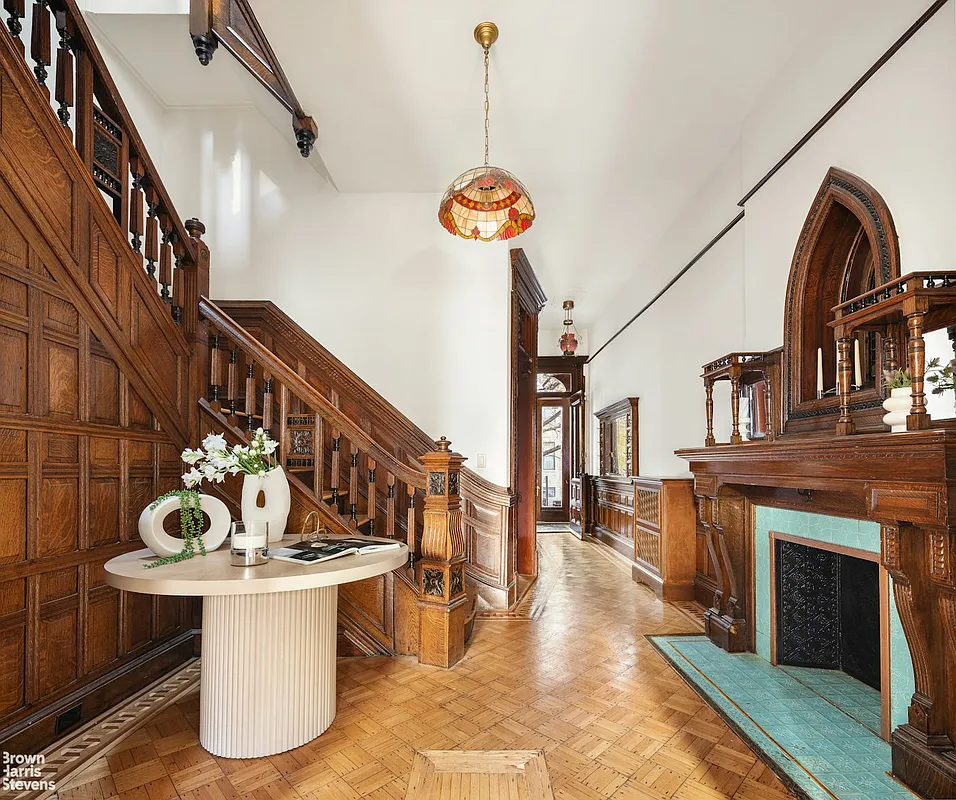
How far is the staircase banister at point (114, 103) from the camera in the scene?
252 cm

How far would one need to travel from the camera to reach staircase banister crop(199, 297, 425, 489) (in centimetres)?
327

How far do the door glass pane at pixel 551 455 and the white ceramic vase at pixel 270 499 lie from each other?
8.35 m

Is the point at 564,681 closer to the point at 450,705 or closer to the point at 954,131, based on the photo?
the point at 450,705

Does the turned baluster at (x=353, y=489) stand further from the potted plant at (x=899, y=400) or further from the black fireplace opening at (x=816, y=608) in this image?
the potted plant at (x=899, y=400)

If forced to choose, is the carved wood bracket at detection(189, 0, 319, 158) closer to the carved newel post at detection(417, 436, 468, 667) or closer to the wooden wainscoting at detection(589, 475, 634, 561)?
the carved newel post at detection(417, 436, 468, 667)

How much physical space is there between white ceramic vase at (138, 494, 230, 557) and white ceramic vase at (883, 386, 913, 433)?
265cm

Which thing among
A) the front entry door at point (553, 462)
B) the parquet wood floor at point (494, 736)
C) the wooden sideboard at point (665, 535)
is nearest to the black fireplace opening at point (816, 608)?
the parquet wood floor at point (494, 736)

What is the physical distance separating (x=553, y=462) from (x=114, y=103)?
9040 mm

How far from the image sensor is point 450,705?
8.75 ft

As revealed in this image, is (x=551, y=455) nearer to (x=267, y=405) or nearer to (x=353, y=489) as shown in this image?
(x=353, y=489)

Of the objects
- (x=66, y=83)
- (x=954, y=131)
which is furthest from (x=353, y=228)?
(x=954, y=131)

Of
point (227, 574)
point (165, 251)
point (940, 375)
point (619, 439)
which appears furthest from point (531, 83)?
point (619, 439)

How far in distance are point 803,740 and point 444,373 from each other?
128 inches

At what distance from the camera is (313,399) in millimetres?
3270
